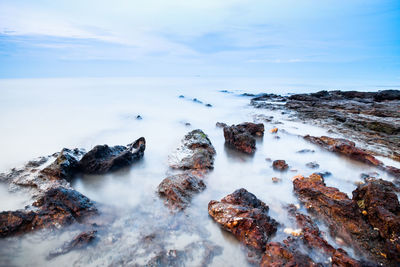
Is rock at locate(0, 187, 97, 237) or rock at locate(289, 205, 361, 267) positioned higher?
rock at locate(289, 205, 361, 267)

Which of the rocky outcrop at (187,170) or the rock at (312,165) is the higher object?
the rock at (312,165)

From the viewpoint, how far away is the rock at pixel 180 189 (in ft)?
12.6

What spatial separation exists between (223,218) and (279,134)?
22.1 feet

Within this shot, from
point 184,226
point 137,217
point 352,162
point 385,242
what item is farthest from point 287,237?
point 352,162

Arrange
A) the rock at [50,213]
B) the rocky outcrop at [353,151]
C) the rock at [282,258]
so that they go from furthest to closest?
the rocky outcrop at [353,151]
the rock at [50,213]
the rock at [282,258]

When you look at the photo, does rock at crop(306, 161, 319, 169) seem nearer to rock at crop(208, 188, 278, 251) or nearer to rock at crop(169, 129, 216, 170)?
rock at crop(169, 129, 216, 170)

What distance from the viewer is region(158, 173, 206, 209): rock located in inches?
152

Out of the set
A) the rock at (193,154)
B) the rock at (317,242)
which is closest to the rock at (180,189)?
the rock at (193,154)

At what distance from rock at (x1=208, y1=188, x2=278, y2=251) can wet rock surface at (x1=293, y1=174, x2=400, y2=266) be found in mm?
1020

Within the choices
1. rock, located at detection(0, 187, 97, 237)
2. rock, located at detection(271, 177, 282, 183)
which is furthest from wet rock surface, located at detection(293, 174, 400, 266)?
rock, located at detection(0, 187, 97, 237)

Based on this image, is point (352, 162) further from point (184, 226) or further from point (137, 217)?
point (137, 217)

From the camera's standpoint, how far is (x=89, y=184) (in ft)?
15.0

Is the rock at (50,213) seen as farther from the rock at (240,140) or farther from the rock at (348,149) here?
the rock at (348,149)

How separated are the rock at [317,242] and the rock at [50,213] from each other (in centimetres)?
344
